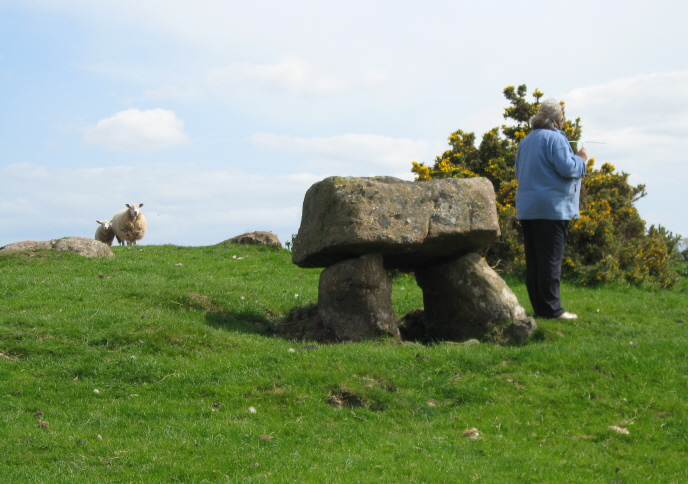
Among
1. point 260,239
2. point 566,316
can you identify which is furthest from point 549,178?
point 260,239

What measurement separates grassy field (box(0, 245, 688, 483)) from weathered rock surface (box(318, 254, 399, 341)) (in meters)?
0.56

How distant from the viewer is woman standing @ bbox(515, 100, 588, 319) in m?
12.7

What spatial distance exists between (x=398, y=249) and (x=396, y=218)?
1.71ft

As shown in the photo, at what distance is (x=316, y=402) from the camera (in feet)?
31.0

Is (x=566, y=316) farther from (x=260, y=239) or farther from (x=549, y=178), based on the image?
(x=260, y=239)

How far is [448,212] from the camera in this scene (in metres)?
Answer: 12.3

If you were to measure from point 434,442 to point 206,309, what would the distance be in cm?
708

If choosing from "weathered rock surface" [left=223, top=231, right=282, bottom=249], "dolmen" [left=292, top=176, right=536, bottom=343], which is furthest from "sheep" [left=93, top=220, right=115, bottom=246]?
"dolmen" [left=292, top=176, right=536, bottom=343]

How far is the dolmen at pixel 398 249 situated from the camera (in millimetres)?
12039

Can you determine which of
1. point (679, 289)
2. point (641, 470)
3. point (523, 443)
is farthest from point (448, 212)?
point (679, 289)

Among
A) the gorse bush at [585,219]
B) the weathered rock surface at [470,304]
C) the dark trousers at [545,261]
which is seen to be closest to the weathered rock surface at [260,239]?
the gorse bush at [585,219]

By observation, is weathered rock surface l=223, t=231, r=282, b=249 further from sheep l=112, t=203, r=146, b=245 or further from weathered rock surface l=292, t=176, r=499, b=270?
weathered rock surface l=292, t=176, r=499, b=270

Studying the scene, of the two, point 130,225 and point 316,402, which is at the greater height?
point 130,225

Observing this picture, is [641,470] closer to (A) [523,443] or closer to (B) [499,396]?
(A) [523,443]
